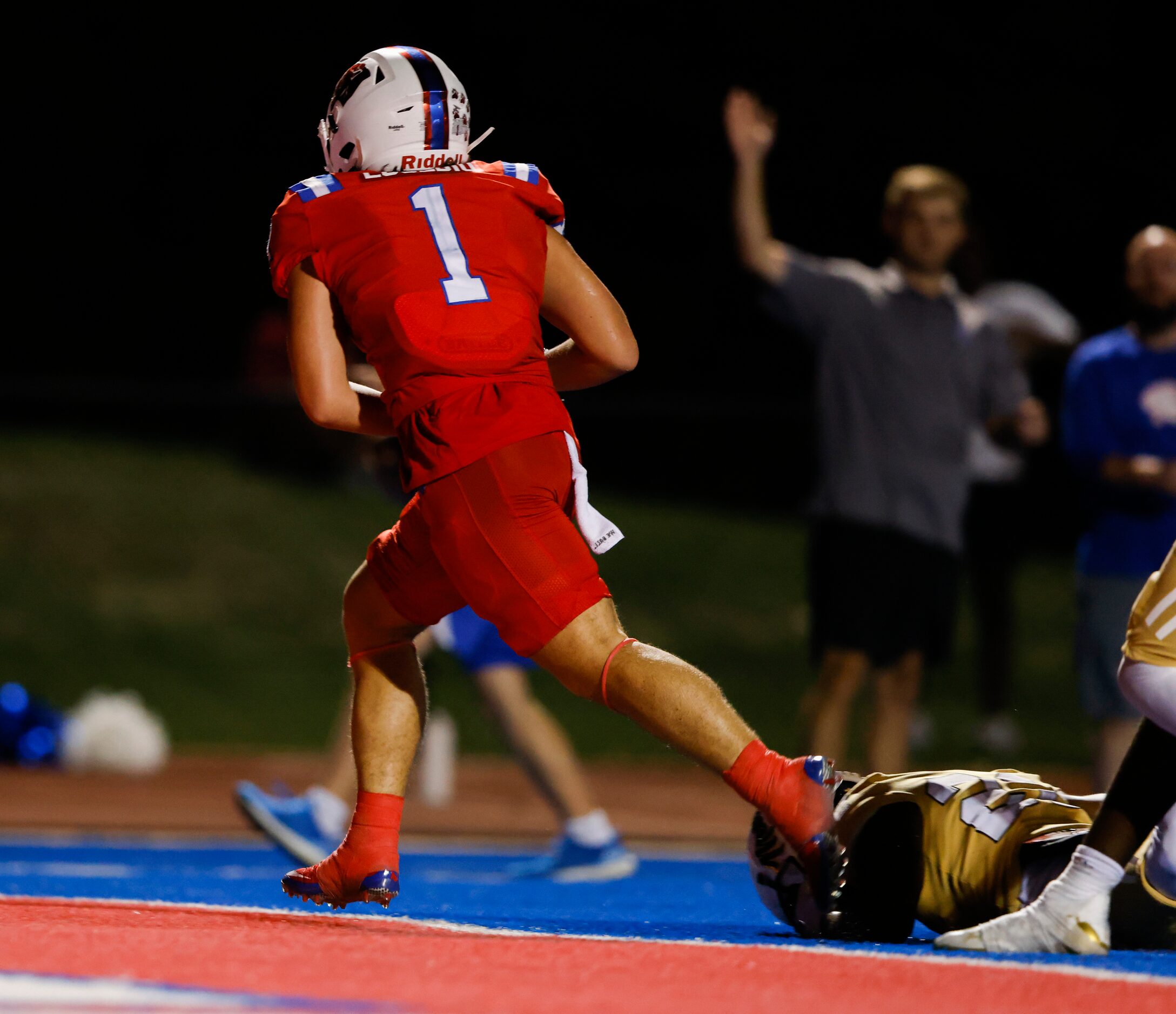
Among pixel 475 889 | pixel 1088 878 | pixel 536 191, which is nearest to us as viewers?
pixel 1088 878

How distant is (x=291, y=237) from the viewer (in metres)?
3.99

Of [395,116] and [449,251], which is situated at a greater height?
[395,116]

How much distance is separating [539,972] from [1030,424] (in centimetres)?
414

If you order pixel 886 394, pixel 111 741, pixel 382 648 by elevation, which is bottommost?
pixel 111 741

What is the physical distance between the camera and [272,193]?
1808 cm

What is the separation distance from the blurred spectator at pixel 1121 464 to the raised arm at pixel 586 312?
271 cm

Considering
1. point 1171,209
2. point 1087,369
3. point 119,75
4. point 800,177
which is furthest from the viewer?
point 119,75

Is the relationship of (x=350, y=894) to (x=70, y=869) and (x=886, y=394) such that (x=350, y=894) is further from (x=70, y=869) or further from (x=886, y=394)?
(x=886, y=394)

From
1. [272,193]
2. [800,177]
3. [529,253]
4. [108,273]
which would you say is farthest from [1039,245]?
[529,253]

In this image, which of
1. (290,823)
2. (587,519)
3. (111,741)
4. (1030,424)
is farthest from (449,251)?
(111,741)

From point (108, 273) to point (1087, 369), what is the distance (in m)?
13.2

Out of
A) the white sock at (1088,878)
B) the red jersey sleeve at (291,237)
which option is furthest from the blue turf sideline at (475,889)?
the red jersey sleeve at (291,237)

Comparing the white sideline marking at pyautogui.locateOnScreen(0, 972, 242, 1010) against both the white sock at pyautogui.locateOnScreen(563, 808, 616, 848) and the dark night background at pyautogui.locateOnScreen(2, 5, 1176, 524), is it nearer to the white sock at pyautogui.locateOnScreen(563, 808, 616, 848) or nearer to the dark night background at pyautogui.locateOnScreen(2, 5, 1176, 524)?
the white sock at pyautogui.locateOnScreen(563, 808, 616, 848)

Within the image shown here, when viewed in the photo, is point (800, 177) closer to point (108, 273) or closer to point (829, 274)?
point (108, 273)
